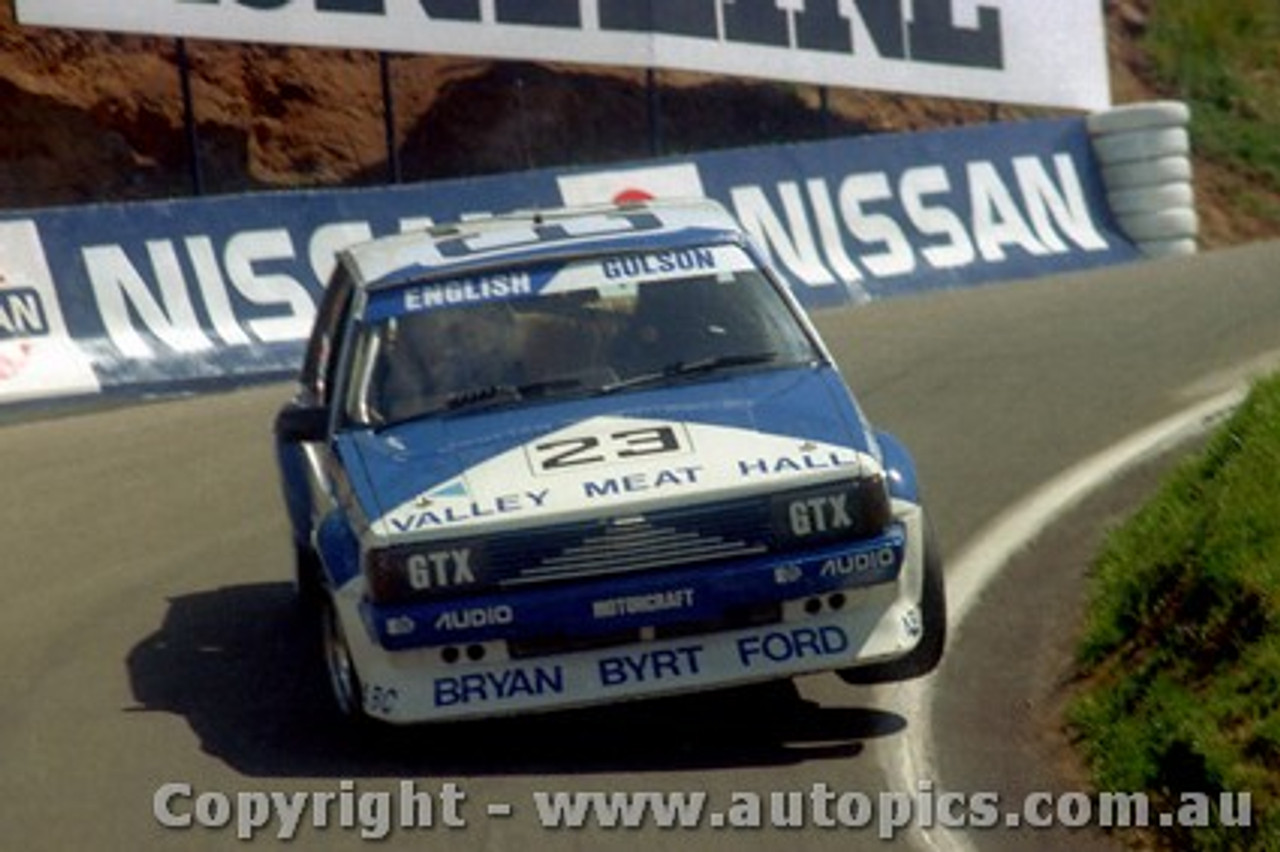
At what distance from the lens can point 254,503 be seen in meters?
14.6

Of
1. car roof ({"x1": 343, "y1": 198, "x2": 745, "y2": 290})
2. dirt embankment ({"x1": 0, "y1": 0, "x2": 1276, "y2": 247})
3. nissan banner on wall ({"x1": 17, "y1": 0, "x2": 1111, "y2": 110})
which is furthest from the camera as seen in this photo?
dirt embankment ({"x1": 0, "y1": 0, "x2": 1276, "y2": 247})

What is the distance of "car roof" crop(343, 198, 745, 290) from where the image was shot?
10.9 metres

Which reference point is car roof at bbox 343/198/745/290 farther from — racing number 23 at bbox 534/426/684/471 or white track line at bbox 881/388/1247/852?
white track line at bbox 881/388/1247/852

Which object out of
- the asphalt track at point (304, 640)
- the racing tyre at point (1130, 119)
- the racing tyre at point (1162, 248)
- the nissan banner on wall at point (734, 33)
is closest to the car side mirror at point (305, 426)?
the asphalt track at point (304, 640)

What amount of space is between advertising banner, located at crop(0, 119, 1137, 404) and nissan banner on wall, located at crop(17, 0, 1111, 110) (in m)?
1.83

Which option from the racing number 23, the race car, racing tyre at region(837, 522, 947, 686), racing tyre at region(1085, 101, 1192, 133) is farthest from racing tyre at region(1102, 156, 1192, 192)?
the racing number 23

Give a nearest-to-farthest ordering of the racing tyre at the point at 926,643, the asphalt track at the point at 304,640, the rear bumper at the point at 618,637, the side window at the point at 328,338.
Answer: the asphalt track at the point at 304,640 → the rear bumper at the point at 618,637 → the racing tyre at the point at 926,643 → the side window at the point at 328,338

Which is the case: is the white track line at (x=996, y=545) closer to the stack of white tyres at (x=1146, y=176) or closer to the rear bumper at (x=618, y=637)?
the rear bumper at (x=618, y=637)

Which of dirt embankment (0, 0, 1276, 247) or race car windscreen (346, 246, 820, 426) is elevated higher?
race car windscreen (346, 246, 820, 426)

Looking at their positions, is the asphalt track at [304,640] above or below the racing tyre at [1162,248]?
above

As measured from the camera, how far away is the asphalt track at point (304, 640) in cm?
919

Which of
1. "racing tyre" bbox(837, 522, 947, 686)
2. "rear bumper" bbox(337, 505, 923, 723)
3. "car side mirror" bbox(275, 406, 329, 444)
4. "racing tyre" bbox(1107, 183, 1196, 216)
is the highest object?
"car side mirror" bbox(275, 406, 329, 444)

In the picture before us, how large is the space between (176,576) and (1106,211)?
45.1ft

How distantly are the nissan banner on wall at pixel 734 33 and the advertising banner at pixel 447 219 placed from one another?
183cm
